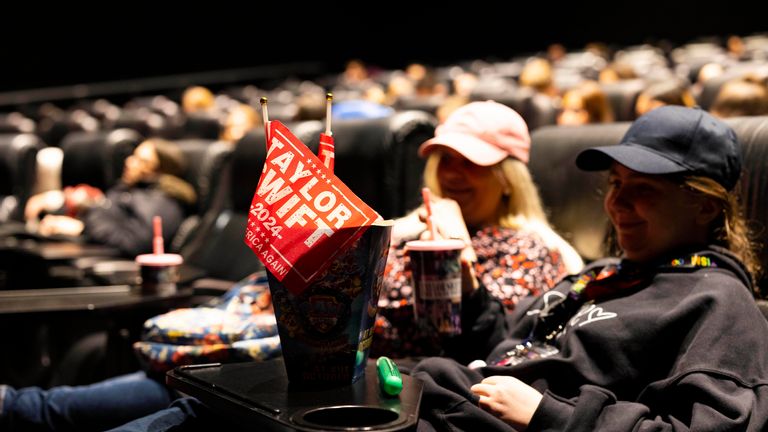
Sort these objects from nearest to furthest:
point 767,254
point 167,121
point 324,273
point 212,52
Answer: point 324,273 → point 767,254 → point 167,121 → point 212,52

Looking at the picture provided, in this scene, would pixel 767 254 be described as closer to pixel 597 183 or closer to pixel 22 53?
pixel 597 183

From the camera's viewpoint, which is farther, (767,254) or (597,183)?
(597,183)

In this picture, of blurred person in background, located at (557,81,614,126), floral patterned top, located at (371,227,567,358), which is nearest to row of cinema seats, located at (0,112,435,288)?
floral patterned top, located at (371,227,567,358)

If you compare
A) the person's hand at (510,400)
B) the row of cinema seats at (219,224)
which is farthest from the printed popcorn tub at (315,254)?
the row of cinema seats at (219,224)

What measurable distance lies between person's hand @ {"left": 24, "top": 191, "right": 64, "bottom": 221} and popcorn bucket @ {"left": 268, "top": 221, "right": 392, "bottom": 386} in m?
3.67

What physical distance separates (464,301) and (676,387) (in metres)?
0.56

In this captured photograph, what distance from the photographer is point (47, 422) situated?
217 cm

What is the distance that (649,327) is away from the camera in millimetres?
1501

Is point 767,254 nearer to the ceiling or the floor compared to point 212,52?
nearer to the floor

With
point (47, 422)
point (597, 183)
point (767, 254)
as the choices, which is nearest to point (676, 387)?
point (767, 254)

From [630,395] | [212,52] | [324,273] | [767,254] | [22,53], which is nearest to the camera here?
[324,273]

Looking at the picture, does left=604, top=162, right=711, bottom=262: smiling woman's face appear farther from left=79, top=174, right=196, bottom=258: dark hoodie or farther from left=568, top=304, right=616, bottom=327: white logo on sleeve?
left=79, top=174, right=196, bottom=258: dark hoodie

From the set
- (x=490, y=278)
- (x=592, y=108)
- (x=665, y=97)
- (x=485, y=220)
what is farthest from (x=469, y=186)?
(x=592, y=108)

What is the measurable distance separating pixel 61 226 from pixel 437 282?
3.23 metres
